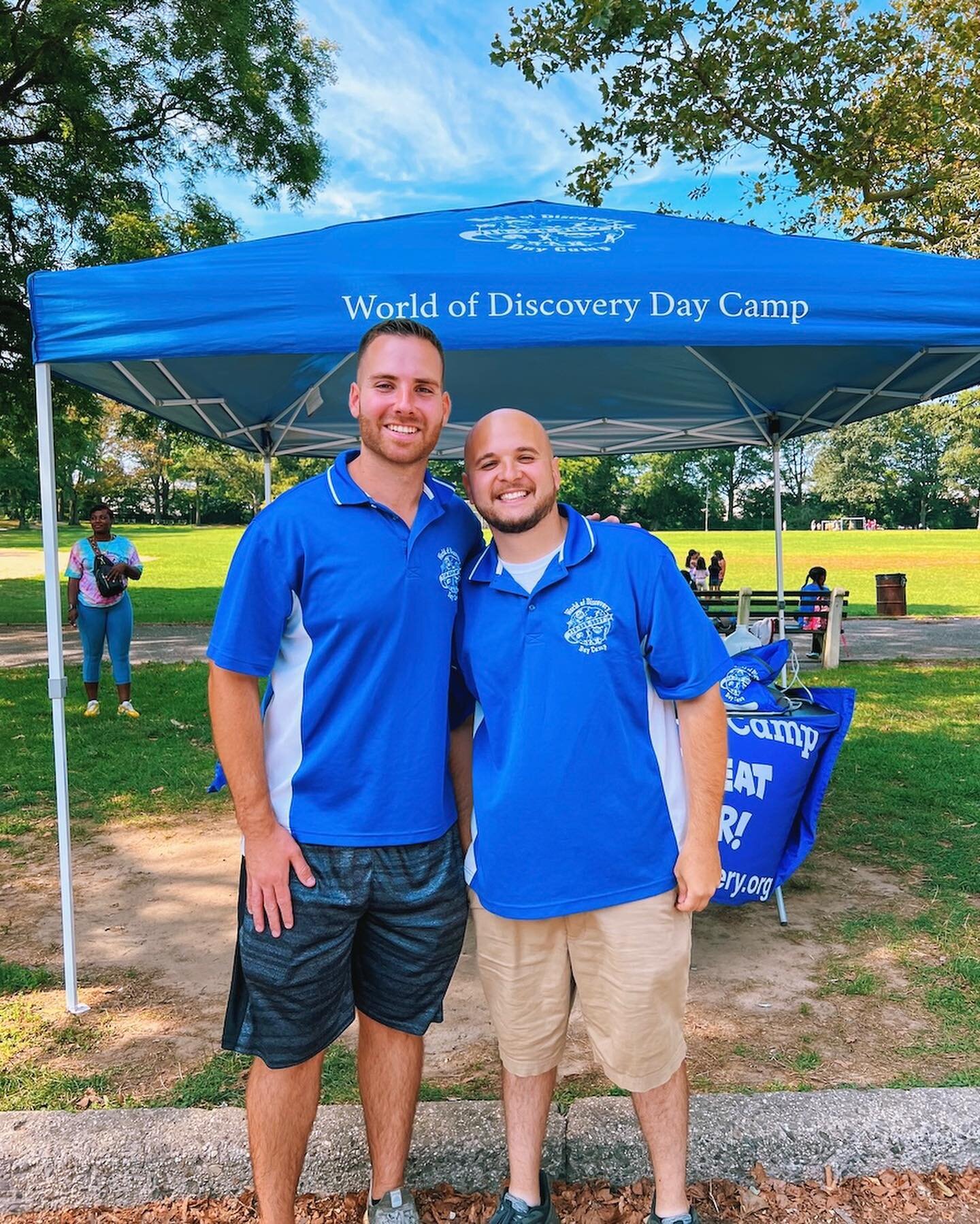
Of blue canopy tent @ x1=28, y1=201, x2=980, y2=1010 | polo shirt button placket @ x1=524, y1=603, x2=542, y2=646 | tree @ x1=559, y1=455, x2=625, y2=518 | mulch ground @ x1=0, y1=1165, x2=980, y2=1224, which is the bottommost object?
mulch ground @ x1=0, y1=1165, x2=980, y2=1224

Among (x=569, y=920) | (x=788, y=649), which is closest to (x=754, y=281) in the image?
(x=788, y=649)

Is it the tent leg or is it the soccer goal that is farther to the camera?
the soccer goal

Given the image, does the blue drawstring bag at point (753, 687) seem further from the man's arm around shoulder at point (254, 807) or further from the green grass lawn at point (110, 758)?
the green grass lawn at point (110, 758)

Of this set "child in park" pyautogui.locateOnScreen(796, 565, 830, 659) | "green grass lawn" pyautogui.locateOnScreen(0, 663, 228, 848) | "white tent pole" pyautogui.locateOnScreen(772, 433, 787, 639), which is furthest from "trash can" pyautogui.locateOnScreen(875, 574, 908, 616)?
"green grass lawn" pyautogui.locateOnScreen(0, 663, 228, 848)

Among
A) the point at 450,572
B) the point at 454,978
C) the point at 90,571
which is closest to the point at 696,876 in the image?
the point at 450,572

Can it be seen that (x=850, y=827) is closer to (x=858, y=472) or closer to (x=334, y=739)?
(x=334, y=739)

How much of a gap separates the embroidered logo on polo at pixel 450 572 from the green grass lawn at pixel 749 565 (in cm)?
1558

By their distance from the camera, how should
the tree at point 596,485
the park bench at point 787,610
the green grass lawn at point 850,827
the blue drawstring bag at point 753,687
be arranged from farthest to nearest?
the tree at point 596,485 < the park bench at point 787,610 < the blue drawstring bag at point 753,687 < the green grass lawn at point 850,827

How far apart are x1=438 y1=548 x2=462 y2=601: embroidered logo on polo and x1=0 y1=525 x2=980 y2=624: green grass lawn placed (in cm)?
1558

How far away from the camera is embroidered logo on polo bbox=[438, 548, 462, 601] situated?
6.55 ft

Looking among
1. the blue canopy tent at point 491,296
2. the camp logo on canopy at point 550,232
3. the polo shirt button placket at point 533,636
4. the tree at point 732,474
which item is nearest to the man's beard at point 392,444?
the polo shirt button placket at point 533,636

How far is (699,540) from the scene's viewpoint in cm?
5422

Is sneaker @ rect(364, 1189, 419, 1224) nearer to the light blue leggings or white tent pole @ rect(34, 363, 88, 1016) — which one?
white tent pole @ rect(34, 363, 88, 1016)

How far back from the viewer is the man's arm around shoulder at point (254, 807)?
189 cm
